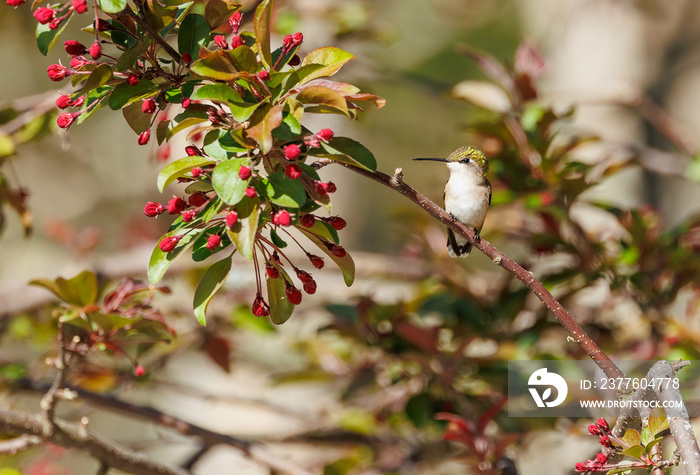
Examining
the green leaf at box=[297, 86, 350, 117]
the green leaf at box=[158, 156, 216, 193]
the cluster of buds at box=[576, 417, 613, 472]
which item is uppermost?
the green leaf at box=[297, 86, 350, 117]

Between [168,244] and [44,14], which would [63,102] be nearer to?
[44,14]

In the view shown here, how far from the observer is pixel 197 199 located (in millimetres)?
1216

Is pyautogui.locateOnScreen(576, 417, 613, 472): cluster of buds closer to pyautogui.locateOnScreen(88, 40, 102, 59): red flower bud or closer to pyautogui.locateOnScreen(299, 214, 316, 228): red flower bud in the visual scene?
pyautogui.locateOnScreen(299, 214, 316, 228): red flower bud

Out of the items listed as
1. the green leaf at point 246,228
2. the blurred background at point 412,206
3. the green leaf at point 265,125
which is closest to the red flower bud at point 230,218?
the green leaf at point 246,228

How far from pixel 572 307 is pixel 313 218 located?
6.56 ft

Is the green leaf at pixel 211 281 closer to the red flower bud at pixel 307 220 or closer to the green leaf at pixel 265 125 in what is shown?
the red flower bud at pixel 307 220

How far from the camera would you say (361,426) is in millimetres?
2861

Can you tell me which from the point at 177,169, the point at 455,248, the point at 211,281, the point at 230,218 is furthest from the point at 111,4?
the point at 455,248

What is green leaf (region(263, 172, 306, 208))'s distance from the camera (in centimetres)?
107

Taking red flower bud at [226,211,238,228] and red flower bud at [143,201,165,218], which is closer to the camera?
red flower bud at [226,211,238,228]

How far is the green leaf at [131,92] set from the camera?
116 cm

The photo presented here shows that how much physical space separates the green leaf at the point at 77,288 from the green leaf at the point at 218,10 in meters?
0.78

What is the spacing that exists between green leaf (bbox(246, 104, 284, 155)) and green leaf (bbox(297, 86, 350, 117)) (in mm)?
60

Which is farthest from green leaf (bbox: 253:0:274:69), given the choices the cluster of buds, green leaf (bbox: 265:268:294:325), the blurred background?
the cluster of buds
